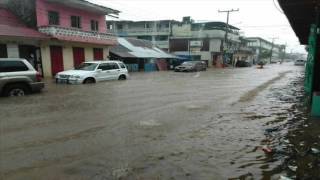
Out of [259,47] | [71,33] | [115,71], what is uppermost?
[71,33]

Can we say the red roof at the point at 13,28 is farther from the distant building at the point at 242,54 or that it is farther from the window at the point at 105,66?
the distant building at the point at 242,54

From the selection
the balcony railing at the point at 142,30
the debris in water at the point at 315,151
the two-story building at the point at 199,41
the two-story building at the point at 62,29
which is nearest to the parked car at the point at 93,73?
the two-story building at the point at 62,29

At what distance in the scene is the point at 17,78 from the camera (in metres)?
13.7

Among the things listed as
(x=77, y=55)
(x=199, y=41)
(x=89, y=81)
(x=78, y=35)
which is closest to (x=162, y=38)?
(x=199, y=41)

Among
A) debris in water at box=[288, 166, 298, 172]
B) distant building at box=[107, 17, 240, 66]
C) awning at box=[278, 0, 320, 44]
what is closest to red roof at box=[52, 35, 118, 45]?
awning at box=[278, 0, 320, 44]

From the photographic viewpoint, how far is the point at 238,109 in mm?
11781

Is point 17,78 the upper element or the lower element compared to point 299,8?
lower

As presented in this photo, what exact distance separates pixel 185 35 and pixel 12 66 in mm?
53543

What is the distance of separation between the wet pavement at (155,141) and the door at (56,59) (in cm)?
1545

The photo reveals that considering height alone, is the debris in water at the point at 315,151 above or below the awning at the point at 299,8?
below

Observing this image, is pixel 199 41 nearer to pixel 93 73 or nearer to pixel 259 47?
pixel 93 73

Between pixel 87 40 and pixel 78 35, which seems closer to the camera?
pixel 78 35

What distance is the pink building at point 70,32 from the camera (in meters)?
26.4

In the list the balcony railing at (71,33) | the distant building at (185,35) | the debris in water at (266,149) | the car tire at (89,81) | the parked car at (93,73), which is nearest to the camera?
the debris in water at (266,149)
